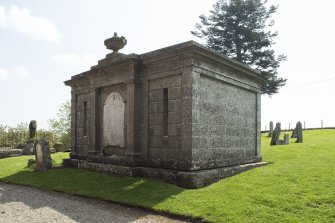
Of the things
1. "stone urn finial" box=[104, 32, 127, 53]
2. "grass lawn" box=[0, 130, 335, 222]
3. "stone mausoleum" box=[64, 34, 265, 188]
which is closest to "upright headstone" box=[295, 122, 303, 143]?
"stone mausoleum" box=[64, 34, 265, 188]

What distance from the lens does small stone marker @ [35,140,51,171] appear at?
1326 cm

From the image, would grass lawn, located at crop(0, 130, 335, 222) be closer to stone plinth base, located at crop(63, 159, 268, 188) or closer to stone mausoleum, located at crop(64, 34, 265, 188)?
stone plinth base, located at crop(63, 159, 268, 188)

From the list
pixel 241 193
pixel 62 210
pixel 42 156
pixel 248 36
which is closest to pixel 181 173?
pixel 241 193

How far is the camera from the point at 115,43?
479 inches

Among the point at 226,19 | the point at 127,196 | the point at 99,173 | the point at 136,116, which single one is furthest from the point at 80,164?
the point at 226,19

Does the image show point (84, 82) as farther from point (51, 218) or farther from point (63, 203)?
point (51, 218)

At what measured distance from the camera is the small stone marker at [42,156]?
13258 mm

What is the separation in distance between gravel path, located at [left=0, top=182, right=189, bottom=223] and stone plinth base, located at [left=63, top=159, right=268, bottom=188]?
1.78 metres

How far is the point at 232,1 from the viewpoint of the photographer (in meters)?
32.0

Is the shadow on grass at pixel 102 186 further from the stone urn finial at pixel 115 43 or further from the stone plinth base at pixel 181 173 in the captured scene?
the stone urn finial at pixel 115 43

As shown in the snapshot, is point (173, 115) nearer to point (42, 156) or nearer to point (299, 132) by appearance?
point (42, 156)

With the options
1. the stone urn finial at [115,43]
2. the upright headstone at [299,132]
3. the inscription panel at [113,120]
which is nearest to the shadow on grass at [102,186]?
the inscription panel at [113,120]

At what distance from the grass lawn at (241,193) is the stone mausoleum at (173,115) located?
68 cm

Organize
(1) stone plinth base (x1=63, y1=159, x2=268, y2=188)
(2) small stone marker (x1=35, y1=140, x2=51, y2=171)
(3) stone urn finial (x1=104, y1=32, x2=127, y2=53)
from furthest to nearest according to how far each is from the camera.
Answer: (2) small stone marker (x1=35, y1=140, x2=51, y2=171) → (3) stone urn finial (x1=104, y1=32, x2=127, y2=53) → (1) stone plinth base (x1=63, y1=159, x2=268, y2=188)
